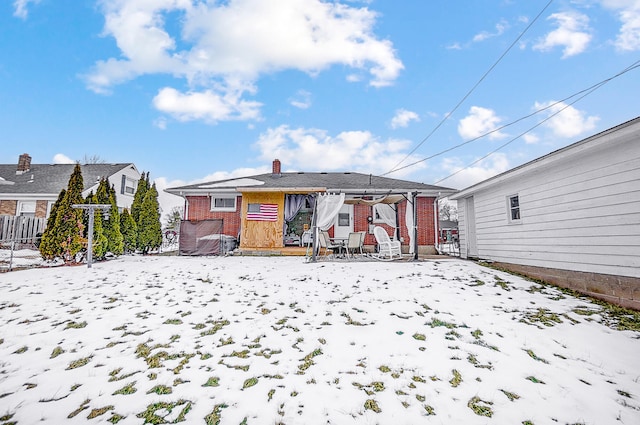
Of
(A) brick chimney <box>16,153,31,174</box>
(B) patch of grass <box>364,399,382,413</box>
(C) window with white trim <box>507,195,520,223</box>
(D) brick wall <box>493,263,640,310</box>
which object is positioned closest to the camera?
(B) patch of grass <box>364,399,382,413</box>

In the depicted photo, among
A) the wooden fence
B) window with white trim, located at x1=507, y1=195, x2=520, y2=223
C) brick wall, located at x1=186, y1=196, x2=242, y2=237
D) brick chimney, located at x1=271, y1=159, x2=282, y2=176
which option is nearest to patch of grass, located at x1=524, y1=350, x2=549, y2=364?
window with white trim, located at x1=507, y1=195, x2=520, y2=223

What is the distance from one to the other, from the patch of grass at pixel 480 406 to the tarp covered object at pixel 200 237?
1046cm

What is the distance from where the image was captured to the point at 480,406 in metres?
2.18

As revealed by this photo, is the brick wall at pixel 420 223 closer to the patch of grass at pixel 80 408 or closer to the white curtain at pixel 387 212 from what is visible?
the white curtain at pixel 387 212

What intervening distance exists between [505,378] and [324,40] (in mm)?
11093

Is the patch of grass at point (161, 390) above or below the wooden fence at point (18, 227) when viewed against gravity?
below

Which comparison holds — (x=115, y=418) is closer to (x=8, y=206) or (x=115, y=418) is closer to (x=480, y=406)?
(x=480, y=406)

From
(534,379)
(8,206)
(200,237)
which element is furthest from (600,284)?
(8,206)

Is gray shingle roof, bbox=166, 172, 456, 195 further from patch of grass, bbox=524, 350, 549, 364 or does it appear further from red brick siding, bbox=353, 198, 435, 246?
patch of grass, bbox=524, 350, 549, 364

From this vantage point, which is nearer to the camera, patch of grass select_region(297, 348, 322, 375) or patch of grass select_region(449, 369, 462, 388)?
patch of grass select_region(449, 369, 462, 388)

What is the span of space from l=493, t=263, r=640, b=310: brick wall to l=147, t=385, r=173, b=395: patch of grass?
6.70 meters

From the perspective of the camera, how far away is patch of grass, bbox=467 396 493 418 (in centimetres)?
209

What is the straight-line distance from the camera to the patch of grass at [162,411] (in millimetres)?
2020

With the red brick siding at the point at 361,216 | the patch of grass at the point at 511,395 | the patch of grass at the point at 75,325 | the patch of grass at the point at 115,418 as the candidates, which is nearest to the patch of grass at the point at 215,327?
the patch of grass at the point at 115,418
